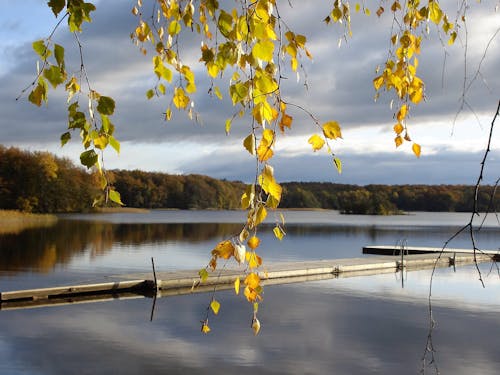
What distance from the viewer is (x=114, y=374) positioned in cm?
993

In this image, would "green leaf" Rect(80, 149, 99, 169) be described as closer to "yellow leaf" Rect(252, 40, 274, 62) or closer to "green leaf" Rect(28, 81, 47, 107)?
"green leaf" Rect(28, 81, 47, 107)

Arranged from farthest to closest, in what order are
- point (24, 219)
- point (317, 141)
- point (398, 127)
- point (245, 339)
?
point (24, 219) < point (245, 339) < point (398, 127) < point (317, 141)

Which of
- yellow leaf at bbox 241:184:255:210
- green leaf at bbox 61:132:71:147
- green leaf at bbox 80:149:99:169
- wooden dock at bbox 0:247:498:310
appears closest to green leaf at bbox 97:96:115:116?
green leaf at bbox 80:149:99:169

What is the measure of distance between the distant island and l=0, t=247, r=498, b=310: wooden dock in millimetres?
40204

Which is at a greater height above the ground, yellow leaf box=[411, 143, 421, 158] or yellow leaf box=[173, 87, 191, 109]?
yellow leaf box=[173, 87, 191, 109]

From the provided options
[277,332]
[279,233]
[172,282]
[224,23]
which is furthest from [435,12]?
[172,282]

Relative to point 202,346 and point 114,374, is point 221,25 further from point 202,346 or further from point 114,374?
point 202,346

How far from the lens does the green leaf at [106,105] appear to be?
2191 millimetres

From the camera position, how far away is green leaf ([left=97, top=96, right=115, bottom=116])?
7.19ft

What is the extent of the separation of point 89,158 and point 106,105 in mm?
196

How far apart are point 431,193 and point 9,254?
88.7 meters

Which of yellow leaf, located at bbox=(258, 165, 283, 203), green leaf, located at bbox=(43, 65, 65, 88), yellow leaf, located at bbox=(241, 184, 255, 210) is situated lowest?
yellow leaf, located at bbox=(241, 184, 255, 210)

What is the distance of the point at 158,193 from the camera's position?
106375 millimetres

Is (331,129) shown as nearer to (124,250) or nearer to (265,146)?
(265,146)
